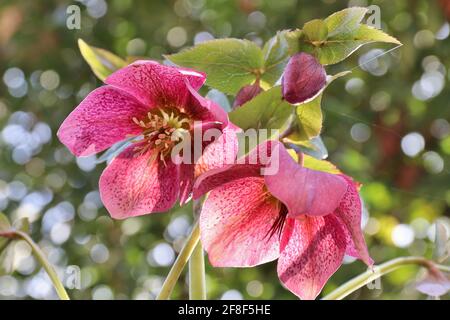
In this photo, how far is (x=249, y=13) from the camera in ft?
4.99

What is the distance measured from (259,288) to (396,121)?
0.47m

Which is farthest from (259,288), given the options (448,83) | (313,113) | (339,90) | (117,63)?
(313,113)

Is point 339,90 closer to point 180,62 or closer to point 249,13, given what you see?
point 249,13

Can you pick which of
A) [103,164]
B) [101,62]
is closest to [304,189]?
[101,62]

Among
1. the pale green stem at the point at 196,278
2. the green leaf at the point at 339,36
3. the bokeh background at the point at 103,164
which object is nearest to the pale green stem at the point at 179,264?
the pale green stem at the point at 196,278

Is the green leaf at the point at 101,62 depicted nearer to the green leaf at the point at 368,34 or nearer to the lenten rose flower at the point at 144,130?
the lenten rose flower at the point at 144,130

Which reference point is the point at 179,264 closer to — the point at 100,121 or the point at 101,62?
the point at 100,121

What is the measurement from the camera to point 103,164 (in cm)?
145

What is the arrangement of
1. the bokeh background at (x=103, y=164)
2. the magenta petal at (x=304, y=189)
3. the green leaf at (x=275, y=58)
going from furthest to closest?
the bokeh background at (x=103, y=164) < the green leaf at (x=275, y=58) < the magenta petal at (x=304, y=189)

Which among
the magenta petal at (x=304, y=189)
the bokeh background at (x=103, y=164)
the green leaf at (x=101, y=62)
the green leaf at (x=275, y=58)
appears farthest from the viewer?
the bokeh background at (x=103, y=164)

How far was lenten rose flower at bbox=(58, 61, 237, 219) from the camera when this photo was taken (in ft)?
1.48

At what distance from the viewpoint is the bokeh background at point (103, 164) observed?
1474mm

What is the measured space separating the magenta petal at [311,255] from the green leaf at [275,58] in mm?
106

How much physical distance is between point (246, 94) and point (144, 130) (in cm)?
8
